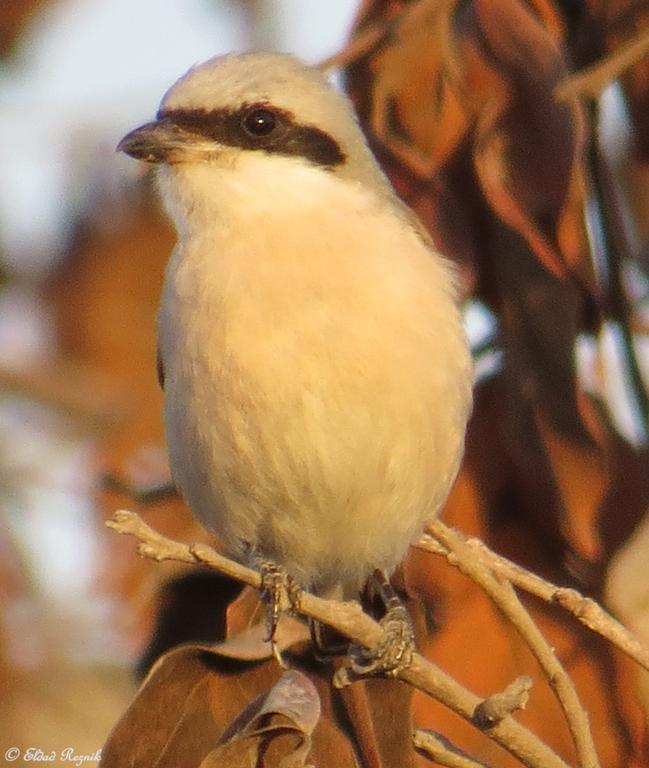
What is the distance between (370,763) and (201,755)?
304 millimetres

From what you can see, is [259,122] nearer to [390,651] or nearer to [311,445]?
[311,445]

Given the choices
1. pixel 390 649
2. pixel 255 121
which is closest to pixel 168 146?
pixel 255 121

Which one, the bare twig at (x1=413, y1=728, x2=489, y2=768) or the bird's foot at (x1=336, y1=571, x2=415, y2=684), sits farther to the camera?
the bird's foot at (x1=336, y1=571, x2=415, y2=684)

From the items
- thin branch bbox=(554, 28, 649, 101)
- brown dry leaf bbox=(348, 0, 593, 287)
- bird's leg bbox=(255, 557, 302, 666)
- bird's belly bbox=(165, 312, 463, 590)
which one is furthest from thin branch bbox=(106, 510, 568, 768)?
thin branch bbox=(554, 28, 649, 101)

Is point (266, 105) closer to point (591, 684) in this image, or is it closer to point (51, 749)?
point (591, 684)

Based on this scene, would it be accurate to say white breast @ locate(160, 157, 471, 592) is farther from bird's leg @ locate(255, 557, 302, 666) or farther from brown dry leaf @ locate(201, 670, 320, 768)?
brown dry leaf @ locate(201, 670, 320, 768)

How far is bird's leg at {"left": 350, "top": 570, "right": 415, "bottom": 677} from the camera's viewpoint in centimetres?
257

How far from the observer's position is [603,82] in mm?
2863

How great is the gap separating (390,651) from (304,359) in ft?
2.01

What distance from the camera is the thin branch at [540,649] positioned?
2.20 metres

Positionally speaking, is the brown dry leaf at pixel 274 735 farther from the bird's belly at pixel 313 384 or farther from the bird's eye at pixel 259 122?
the bird's eye at pixel 259 122

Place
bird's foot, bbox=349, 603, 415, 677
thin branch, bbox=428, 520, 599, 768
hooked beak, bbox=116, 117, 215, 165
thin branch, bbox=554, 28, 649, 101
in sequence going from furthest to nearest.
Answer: hooked beak, bbox=116, 117, 215, 165, thin branch, bbox=554, 28, 649, 101, bird's foot, bbox=349, 603, 415, 677, thin branch, bbox=428, 520, 599, 768

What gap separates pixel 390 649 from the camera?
267 cm

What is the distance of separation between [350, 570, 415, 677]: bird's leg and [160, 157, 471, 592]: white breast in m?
0.19
